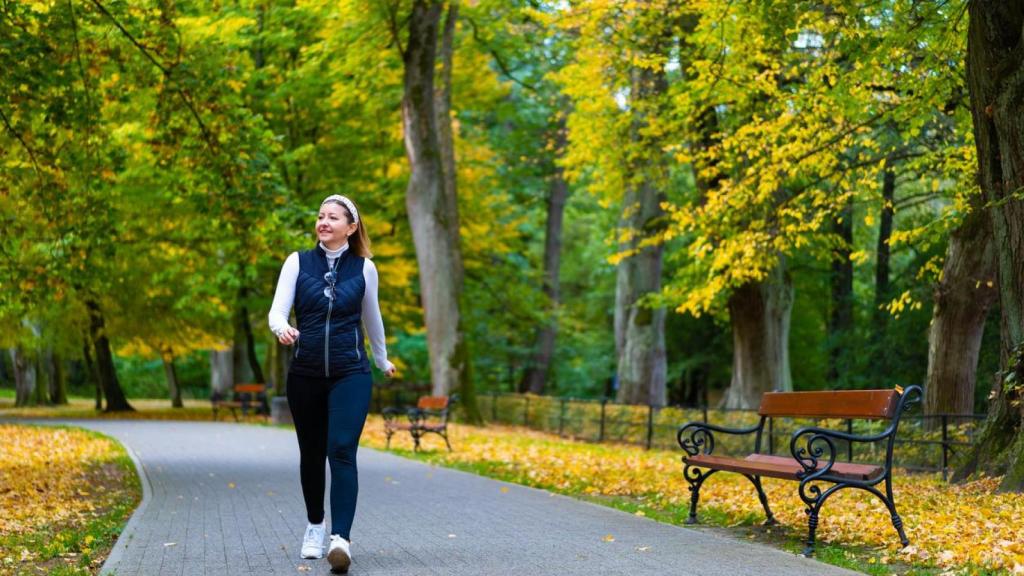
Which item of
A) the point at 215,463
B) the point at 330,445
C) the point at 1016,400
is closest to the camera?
the point at 330,445

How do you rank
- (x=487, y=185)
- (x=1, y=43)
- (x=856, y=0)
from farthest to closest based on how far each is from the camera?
(x=487, y=185)
(x=856, y=0)
(x=1, y=43)

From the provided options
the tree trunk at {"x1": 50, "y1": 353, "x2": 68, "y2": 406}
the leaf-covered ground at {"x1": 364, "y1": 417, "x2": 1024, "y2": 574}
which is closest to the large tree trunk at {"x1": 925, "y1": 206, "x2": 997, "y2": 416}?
the leaf-covered ground at {"x1": 364, "y1": 417, "x2": 1024, "y2": 574}

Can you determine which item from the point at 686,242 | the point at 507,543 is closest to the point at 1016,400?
the point at 507,543

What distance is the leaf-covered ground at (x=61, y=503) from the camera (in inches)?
289

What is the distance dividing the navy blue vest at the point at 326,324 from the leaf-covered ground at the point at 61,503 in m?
1.76

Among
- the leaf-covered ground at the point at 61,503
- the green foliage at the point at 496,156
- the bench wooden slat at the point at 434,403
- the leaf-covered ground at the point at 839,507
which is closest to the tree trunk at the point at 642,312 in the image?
the green foliage at the point at 496,156

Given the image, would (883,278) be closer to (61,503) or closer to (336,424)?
(61,503)

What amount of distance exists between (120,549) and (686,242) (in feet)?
87.6

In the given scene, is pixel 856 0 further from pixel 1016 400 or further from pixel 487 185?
pixel 487 185

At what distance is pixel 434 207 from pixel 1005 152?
15.9 metres

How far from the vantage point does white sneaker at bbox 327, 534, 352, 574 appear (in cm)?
620

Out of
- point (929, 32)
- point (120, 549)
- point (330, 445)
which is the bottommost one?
point (120, 549)

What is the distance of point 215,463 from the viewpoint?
49.1ft

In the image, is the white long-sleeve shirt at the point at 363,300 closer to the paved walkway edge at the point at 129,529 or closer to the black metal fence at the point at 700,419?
the paved walkway edge at the point at 129,529
